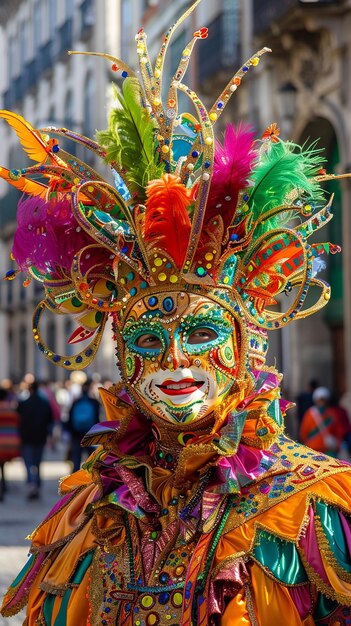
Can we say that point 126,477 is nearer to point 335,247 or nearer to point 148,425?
point 148,425

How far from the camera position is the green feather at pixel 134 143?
4527mm

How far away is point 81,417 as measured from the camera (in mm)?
15320

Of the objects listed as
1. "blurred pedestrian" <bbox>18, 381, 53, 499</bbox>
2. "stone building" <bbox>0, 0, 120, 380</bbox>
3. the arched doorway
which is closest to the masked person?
"blurred pedestrian" <bbox>18, 381, 53, 499</bbox>

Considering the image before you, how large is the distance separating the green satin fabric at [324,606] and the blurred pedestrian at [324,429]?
372 inches

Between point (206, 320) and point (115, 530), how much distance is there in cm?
73

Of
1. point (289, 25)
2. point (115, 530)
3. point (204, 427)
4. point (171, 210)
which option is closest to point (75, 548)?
point (115, 530)

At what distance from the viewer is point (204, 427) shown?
172 inches

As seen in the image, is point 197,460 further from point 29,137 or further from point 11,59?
point 11,59

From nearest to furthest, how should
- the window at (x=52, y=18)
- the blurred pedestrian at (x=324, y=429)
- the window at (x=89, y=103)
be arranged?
the blurred pedestrian at (x=324, y=429) < the window at (x=89, y=103) < the window at (x=52, y=18)

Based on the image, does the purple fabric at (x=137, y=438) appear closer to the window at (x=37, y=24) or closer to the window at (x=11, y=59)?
the window at (x=37, y=24)

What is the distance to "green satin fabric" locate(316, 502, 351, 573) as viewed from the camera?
4.11m

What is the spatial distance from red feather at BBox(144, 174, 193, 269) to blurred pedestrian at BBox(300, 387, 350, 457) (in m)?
9.40

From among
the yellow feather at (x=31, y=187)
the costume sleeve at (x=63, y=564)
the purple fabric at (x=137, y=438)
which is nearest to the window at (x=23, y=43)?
the yellow feather at (x=31, y=187)

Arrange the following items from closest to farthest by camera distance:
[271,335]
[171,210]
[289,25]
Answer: [171,210], [289,25], [271,335]
